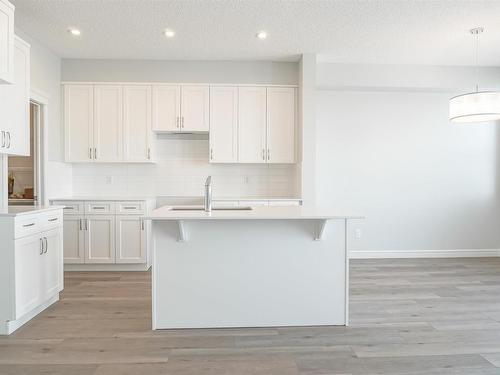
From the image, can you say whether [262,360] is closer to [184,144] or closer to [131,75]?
[184,144]

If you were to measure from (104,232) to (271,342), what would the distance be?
9.50ft

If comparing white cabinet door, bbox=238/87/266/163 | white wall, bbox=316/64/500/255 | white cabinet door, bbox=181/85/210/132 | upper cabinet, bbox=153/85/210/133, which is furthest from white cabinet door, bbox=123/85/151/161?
white wall, bbox=316/64/500/255

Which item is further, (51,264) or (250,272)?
(51,264)

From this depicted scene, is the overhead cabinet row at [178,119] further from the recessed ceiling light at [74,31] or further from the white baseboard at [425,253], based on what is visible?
the white baseboard at [425,253]

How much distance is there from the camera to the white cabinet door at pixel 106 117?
5.11 meters

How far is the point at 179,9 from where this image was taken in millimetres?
3646

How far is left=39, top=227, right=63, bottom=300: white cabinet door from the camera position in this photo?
130 inches

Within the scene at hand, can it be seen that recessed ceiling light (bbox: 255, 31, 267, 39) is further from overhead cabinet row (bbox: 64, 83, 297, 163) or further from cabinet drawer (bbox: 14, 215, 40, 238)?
cabinet drawer (bbox: 14, 215, 40, 238)

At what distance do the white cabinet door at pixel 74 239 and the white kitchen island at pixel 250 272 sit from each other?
2.29 metres

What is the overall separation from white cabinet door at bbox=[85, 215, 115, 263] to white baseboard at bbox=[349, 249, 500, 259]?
3326mm

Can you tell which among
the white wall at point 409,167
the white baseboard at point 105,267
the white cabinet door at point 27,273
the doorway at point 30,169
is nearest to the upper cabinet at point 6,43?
the white cabinet door at point 27,273

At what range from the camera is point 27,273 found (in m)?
3.05

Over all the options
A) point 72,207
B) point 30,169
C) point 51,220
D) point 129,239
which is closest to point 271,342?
point 51,220

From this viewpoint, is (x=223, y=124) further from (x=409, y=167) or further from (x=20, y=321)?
(x=20, y=321)
